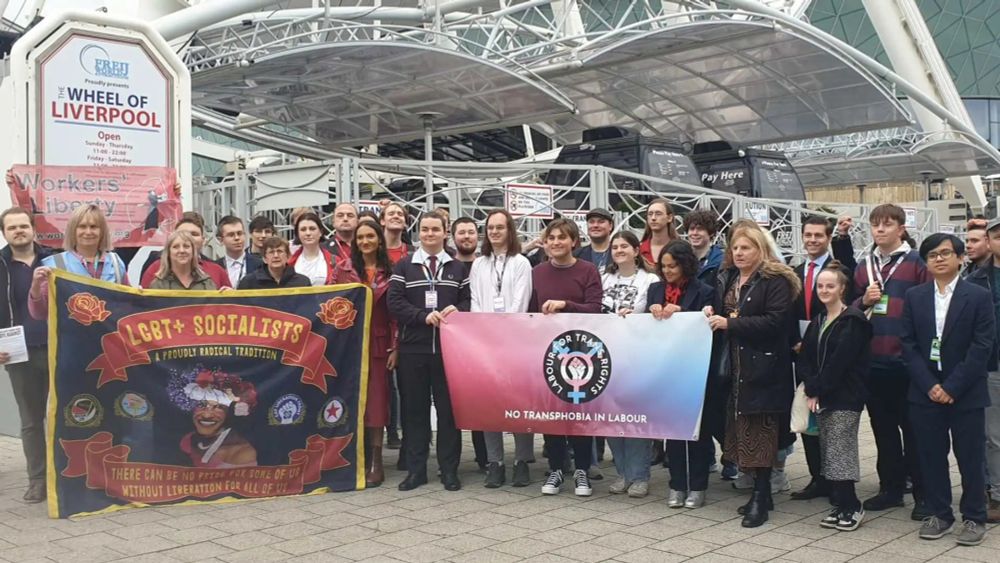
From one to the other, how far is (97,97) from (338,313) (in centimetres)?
344

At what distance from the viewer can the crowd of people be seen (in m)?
5.89

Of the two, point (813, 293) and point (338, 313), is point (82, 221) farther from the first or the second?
point (813, 293)

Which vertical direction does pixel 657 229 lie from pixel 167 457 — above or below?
above

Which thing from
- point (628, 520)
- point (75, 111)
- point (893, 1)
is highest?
point (893, 1)

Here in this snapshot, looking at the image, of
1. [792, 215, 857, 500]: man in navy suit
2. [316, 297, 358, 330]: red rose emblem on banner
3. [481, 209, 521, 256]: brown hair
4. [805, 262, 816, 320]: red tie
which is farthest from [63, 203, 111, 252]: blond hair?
[805, 262, 816, 320]: red tie

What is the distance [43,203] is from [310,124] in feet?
54.9

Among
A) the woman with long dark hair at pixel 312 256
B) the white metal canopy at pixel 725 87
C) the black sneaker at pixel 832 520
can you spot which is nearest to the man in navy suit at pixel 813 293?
the black sneaker at pixel 832 520

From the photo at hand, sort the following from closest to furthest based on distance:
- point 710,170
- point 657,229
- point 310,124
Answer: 1. point 657,229
2. point 710,170
3. point 310,124

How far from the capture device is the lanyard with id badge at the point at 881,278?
6426 mm

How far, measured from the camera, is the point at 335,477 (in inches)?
284

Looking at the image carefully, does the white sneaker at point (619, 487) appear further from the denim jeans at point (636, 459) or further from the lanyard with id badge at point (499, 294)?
the lanyard with id badge at point (499, 294)

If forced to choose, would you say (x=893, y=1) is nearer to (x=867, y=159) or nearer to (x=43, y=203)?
(x=867, y=159)

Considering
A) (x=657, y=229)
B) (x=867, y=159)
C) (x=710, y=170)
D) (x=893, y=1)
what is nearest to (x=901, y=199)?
(x=893, y=1)

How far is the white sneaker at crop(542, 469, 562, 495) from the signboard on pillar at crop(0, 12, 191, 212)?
4615 millimetres
